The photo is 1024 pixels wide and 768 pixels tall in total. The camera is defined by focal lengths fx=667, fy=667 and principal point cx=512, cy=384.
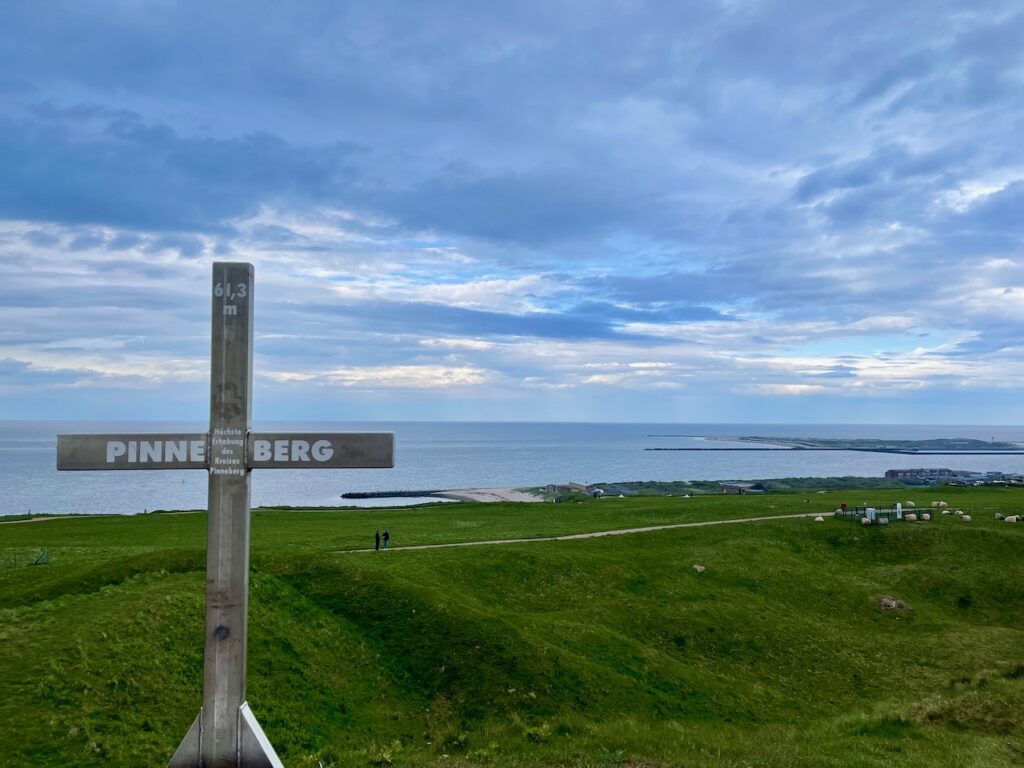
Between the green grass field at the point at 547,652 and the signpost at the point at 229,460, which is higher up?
the signpost at the point at 229,460

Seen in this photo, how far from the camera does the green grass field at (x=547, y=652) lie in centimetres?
1602

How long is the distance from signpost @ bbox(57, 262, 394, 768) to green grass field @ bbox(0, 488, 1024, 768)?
5045 millimetres

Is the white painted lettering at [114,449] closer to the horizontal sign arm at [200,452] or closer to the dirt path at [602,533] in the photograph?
the horizontal sign arm at [200,452]

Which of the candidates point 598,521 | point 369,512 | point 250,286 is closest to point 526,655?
point 250,286

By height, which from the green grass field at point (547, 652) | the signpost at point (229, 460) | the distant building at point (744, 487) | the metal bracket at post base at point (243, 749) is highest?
the signpost at point (229, 460)

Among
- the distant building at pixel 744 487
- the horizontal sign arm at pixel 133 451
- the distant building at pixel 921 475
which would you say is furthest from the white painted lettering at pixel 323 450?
the distant building at pixel 921 475

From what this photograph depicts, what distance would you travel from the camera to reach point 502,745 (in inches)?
639

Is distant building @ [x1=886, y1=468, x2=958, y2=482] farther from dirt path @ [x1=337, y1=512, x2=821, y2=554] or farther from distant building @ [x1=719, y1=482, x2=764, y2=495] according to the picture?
dirt path @ [x1=337, y1=512, x2=821, y2=554]

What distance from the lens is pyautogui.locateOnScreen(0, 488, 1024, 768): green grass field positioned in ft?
52.5

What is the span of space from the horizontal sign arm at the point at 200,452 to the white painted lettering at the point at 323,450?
0.02 metres

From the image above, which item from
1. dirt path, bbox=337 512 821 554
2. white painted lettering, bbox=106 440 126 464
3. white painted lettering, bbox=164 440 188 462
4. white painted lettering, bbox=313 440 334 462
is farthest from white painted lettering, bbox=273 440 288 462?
dirt path, bbox=337 512 821 554

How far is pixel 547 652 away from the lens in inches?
915

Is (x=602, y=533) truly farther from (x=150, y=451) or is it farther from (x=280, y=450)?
(x=150, y=451)

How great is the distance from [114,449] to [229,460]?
1968 millimetres
